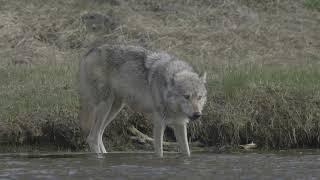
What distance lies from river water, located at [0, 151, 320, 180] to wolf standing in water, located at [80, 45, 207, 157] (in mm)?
362

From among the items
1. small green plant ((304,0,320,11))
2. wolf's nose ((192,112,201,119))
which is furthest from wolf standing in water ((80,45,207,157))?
small green plant ((304,0,320,11))

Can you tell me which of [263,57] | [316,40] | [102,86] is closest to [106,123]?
[102,86]

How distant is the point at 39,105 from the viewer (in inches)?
405

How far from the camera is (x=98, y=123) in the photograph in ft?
32.0

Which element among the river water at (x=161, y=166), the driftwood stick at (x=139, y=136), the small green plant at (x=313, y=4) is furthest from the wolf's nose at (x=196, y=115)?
the small green plant at (x=313, y=4)

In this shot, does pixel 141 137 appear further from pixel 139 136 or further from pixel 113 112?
pixel 113 112

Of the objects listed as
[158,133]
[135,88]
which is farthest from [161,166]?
[135,88]

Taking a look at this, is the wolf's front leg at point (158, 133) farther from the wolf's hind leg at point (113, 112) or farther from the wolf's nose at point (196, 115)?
the wolf's hind leg at point (113, 112)

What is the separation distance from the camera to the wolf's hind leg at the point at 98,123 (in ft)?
31.9

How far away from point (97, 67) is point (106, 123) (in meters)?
0.73

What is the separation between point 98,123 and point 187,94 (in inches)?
58.1

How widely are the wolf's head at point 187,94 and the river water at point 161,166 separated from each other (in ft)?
1.96

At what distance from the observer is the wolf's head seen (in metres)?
8.74

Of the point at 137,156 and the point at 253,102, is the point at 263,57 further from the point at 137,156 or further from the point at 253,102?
the point at 137,156
